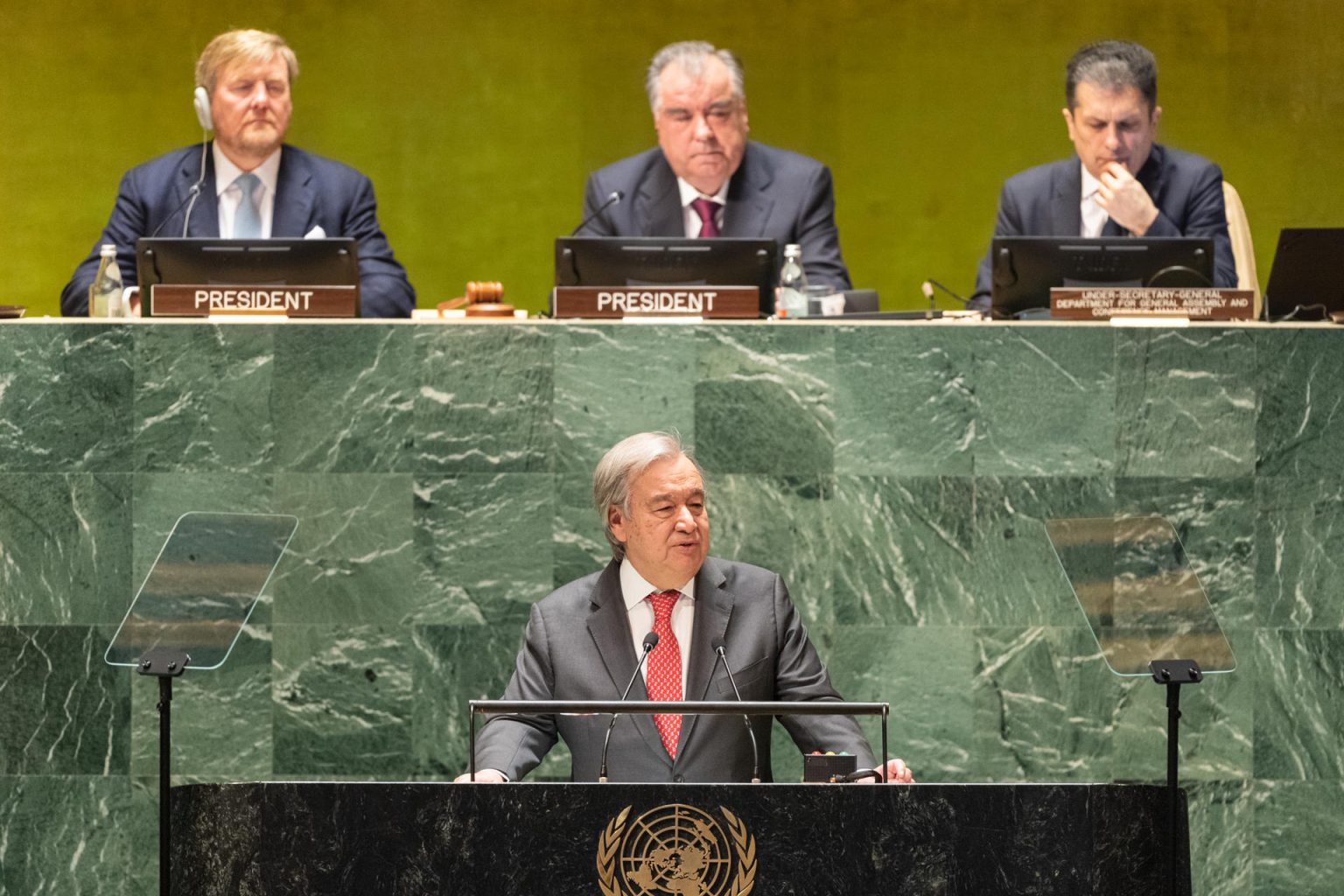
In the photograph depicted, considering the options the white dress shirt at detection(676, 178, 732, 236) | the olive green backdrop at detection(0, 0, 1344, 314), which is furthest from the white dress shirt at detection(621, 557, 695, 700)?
the olive green backdrop at detection(0, 0, 1344, 314)

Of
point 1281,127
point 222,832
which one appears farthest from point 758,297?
point 1281,127

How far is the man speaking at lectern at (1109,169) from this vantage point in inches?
225

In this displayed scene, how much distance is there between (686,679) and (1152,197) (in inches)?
111

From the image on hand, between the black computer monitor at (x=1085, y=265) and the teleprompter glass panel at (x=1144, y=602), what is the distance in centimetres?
132

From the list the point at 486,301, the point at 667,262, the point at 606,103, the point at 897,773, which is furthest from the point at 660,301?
the point at 606,103

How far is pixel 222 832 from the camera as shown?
2967 mm

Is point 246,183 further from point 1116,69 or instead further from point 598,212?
point 1116,69

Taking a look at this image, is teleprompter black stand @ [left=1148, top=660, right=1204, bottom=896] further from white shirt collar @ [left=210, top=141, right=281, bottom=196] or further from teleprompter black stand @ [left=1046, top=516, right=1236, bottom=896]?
white shirt collar @ [left=210, top=141, right=281, bottom=196]

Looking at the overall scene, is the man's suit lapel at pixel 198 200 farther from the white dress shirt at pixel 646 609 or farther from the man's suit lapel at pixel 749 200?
the white dress shirt at pixel 646 609

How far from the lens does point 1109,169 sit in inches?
220

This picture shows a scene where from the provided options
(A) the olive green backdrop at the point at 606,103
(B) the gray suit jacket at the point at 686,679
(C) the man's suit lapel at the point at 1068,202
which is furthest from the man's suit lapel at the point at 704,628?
(A) the olive green backdrop at the point at 606,103

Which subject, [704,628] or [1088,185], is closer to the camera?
[704,628]

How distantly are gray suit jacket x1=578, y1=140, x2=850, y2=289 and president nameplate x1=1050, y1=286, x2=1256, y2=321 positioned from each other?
143 cm

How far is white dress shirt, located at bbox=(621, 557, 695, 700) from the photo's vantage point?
385 cm
